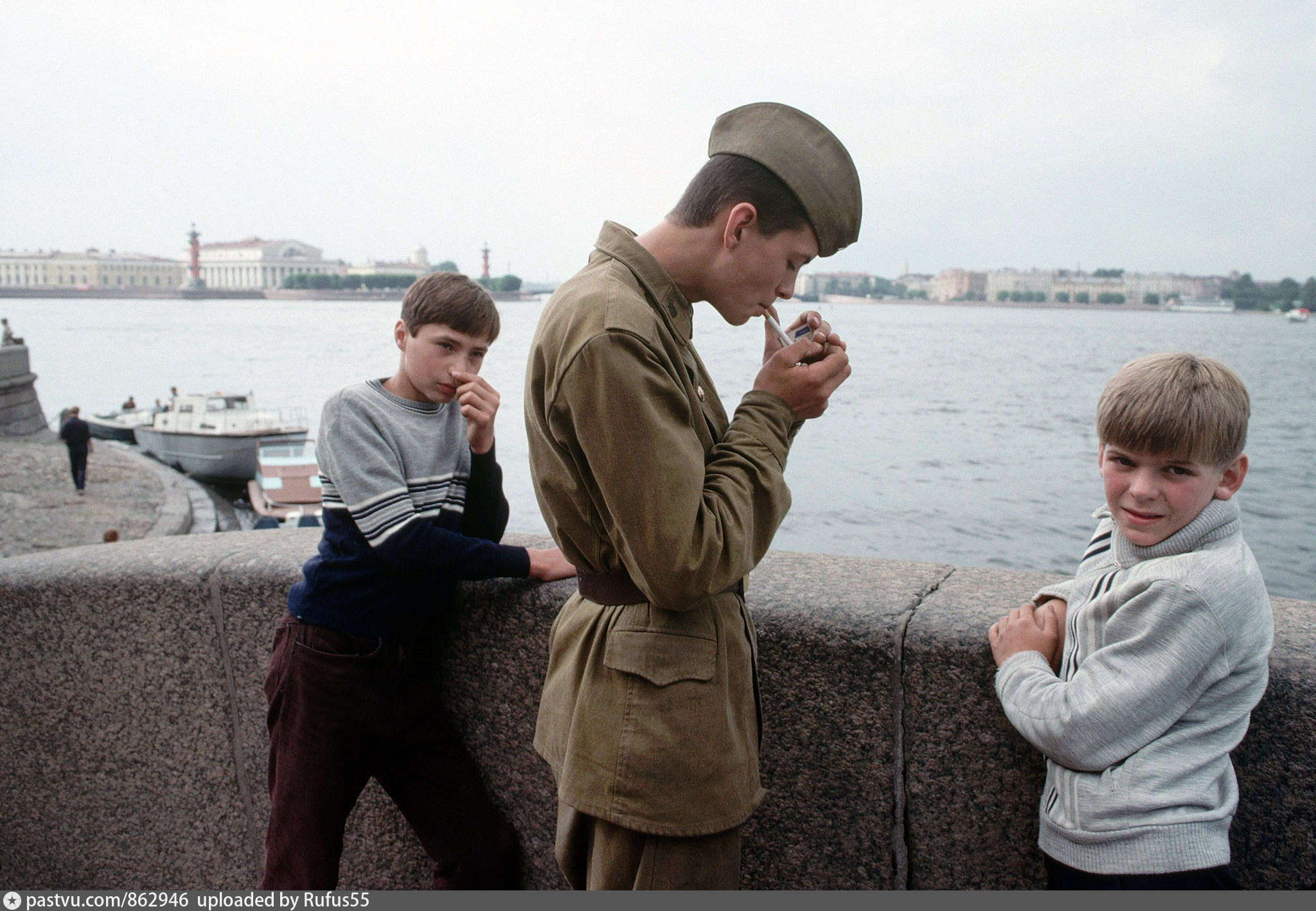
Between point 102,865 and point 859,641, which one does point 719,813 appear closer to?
point 859,641

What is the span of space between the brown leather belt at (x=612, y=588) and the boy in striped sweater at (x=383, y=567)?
0.54 metres

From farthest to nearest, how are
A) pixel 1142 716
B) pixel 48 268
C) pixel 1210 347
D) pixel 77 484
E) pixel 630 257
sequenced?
pixel 48 268 → pixel 1210 347 → pixel 77 484 → pixel 630 257 → pixel 1142 716

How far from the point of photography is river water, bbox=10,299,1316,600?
39500mm

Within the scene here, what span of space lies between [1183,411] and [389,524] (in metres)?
1.50

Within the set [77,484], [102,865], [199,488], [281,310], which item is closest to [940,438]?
[199,488]

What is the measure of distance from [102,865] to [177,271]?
148m

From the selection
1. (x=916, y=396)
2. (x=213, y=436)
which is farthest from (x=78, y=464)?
(x=916, y=396)

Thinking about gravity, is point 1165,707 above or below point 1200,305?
below

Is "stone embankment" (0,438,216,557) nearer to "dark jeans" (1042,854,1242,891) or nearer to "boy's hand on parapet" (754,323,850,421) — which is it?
"boy's hand on parapet" (754,323,850,421)

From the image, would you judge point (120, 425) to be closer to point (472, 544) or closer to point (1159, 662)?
point (472, 544)

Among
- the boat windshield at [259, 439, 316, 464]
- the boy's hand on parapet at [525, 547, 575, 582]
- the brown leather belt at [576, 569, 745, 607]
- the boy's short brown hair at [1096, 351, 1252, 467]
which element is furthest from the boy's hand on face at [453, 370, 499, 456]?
the boat windshield at [259, 439, 316, 464]

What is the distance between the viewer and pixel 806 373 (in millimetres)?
1597

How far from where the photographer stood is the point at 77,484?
78.2ft

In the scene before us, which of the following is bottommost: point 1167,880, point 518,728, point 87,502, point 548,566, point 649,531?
point 87,502
